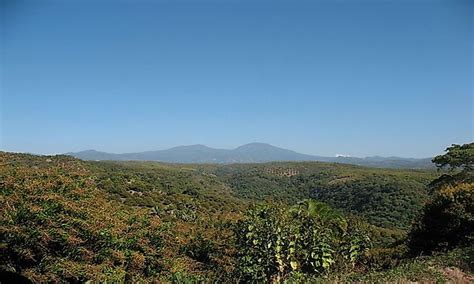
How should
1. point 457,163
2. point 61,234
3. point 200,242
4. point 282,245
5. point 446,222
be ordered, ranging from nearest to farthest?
point 61,234
point 282,245
point 446,222
point 200,242
point 457,163

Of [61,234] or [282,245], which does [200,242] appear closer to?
[282,245]

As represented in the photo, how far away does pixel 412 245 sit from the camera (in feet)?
40.3

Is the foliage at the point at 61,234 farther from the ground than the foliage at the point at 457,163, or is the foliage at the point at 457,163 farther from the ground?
the foliage at the point at 457,163

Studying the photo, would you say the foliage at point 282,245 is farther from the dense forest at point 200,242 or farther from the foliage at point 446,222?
the foliage at point 446,222

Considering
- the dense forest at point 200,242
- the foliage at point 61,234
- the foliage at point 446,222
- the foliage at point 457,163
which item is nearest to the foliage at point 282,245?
the dense forest at point 200,242

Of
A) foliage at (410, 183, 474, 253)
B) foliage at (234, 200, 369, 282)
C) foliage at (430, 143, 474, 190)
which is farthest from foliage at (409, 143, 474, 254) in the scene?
foliage at (430, 143, 474, 190)

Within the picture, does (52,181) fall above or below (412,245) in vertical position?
above

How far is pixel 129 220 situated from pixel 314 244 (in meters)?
4.32

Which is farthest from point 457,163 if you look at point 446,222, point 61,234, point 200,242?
point 61,234

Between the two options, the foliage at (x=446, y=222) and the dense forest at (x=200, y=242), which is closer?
the dense forest at (x=200, y=242)

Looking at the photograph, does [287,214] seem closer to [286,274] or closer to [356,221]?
[286,274]

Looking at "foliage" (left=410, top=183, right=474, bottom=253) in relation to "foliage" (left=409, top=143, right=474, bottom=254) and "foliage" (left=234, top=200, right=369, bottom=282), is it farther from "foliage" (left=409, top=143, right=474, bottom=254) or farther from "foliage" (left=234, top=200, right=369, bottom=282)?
"foliage" (left=234, top=200, right=369, bottom=282)

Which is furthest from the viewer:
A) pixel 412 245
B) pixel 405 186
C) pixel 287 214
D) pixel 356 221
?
pixel 405 186

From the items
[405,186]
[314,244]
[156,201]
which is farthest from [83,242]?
[405,186]
